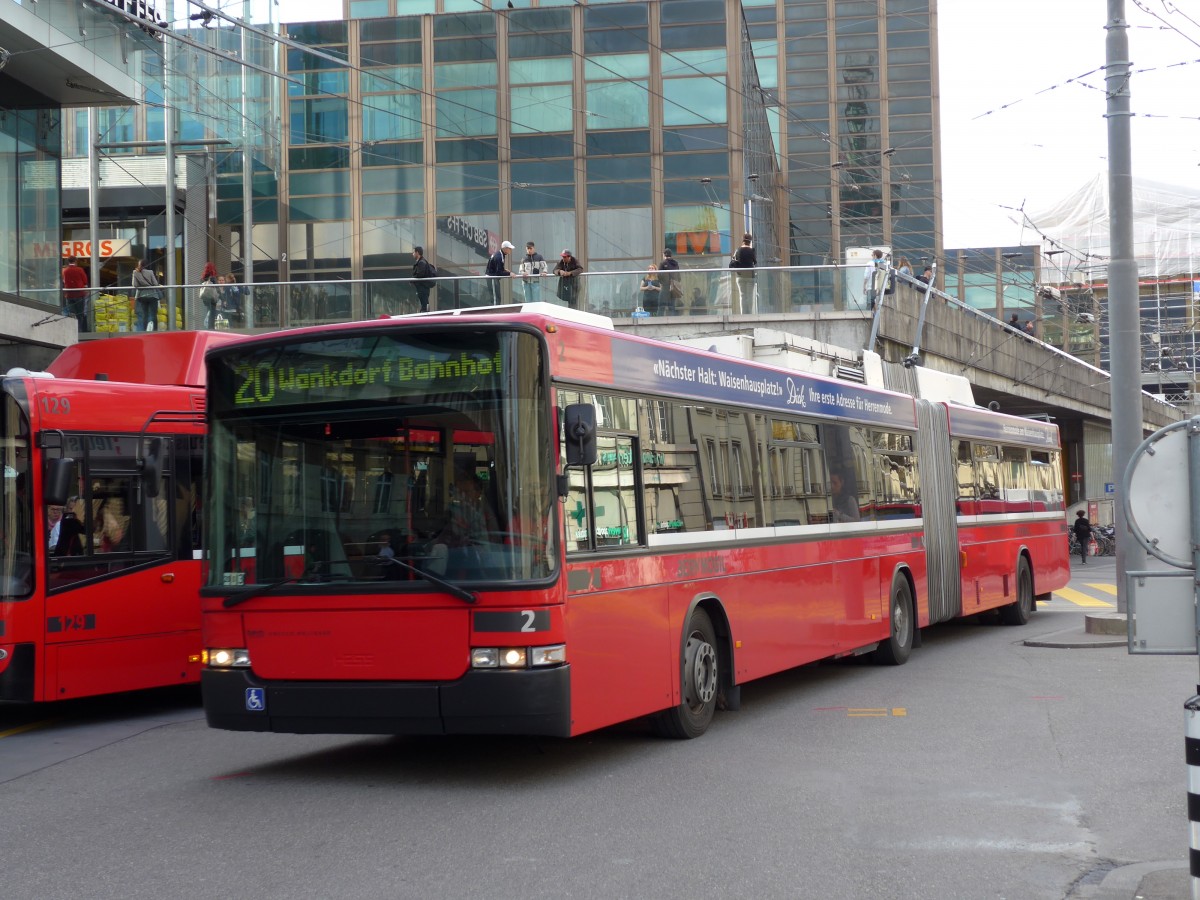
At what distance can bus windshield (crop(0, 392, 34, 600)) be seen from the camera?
11375 mm

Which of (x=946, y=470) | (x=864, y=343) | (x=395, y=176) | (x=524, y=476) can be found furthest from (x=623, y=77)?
(x=524, y=476)

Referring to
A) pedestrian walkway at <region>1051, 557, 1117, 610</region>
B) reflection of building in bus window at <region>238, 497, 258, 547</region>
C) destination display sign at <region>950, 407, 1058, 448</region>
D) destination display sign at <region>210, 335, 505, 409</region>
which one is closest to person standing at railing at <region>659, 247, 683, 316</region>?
destination display sign at <region>950, 407, 1058, 448</region>

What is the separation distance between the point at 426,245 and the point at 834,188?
5239 centimetres

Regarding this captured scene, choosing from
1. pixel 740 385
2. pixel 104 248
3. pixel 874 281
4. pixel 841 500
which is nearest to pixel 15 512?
pixel 740 385

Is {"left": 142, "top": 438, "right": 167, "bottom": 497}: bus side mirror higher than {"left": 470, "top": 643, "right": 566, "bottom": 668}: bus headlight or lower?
higher

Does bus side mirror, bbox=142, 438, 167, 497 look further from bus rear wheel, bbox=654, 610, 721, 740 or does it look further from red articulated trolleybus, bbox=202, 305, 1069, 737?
bus rear wheel, bbox=654, 610, 721, 740

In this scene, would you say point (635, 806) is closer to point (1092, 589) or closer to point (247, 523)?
point (247, 523)

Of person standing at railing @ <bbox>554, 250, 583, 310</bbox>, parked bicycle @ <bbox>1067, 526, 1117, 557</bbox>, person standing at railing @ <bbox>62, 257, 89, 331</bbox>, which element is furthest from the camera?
parked bicycle @ <bbox>1067, 526, 1117, 557</bbox>

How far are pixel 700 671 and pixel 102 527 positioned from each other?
5.11 metres

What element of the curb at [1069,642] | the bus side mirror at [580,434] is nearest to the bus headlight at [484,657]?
the bus side mirror at [580,434]

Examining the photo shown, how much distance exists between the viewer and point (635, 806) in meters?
7.89

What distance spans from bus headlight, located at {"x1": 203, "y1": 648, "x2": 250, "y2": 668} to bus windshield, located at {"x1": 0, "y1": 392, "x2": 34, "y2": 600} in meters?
3.03

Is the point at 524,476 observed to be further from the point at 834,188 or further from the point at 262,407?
the point at 834,188

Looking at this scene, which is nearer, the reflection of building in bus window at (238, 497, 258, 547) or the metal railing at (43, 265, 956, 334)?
the reflection of building in bus window at (238, 497, 258, 547)
